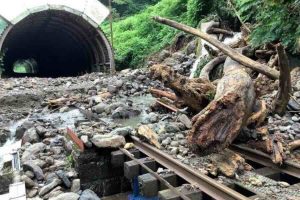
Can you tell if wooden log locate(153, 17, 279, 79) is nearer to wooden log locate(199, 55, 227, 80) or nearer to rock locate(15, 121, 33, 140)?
wooden log locate(199, 55, 227, 80)

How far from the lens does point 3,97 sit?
44.5 ft

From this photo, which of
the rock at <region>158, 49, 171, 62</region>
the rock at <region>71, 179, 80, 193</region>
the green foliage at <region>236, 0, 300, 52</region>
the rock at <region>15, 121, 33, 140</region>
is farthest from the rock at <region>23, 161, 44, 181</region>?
the rock at <region>158, 49, 171, 62</region>

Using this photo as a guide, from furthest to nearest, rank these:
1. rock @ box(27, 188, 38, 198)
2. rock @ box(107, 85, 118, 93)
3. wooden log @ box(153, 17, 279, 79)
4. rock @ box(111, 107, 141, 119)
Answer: rock @ box(107, 85, 118, 93)
rock @ box(111, 107, 141, 119)
wooden log @ box(153, 17, 279, 79)
rock @ box(27, 188, 38, 198)

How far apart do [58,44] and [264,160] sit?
85.3 ft

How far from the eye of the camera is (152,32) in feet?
83.3

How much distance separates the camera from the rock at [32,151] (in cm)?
672

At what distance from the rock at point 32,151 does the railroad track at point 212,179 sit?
2.00 metres

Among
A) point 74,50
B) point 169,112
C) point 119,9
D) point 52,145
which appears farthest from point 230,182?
point 119,9

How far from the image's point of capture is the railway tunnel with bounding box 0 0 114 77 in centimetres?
1898

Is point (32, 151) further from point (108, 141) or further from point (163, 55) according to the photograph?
point (163, 55)

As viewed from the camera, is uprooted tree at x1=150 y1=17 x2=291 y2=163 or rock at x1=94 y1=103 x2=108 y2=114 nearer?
uprooted tree at x1=150 y1=17 x2=291 y2=163

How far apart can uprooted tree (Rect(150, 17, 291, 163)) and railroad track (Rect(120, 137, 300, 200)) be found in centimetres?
39

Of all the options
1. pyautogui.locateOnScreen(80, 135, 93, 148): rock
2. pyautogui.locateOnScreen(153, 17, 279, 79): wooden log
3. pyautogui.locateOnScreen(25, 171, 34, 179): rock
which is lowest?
pyautogui.locateOnScreen(25, 171, 34, 179): rock

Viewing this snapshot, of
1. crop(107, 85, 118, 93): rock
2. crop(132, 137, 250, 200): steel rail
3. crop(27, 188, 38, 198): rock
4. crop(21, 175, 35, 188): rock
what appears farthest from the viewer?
crop(107, 85, 118, 93): rock
